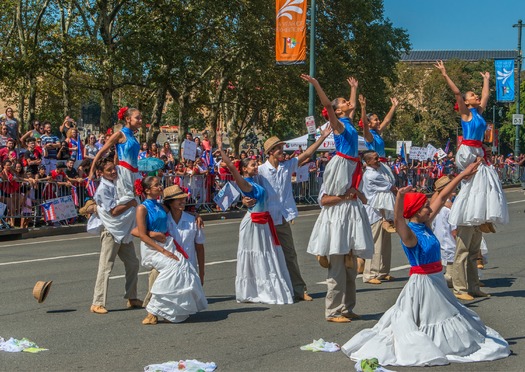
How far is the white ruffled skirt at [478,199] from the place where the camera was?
10.4 m

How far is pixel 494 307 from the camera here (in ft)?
32.3

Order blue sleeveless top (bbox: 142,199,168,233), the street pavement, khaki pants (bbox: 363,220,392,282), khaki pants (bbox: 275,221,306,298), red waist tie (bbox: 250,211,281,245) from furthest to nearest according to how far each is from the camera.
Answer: khaki pants (bbox: 363,220,392,282) → khaki pants (bbox: 275,221,306,298) → red waist tie (bbox: 250,211,281,245) → blue sleeveless top (bbox: 142,199,168,233) → the street pavement

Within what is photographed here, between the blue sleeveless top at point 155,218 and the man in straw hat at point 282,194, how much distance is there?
1621 millimetres

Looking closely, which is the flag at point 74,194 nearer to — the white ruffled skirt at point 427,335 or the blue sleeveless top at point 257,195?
the blue sleeveless top at point 257,195

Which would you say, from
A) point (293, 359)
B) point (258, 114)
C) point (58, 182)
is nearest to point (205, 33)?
point (258, 114)

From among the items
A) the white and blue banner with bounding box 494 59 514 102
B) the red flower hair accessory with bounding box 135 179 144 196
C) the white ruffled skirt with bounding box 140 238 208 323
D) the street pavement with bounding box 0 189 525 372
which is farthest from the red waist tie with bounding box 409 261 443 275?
the white and blue banner with bounding box 494 59 514 102

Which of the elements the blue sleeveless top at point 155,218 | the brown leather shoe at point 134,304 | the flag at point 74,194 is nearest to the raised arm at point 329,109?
the blue sleeveless top at point 155,218

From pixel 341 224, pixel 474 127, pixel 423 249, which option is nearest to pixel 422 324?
pixel 423 249

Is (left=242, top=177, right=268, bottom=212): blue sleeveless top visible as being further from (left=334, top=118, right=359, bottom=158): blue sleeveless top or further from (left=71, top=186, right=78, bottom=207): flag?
(left=71, top=186, right=78, bottom=207): flag

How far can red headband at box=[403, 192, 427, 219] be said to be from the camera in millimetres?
7734

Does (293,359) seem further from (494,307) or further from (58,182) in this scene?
(58,182)

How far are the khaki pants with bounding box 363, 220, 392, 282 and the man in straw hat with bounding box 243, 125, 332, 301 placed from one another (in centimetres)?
161

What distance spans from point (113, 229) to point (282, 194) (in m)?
2.10

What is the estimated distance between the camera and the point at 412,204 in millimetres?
7742
